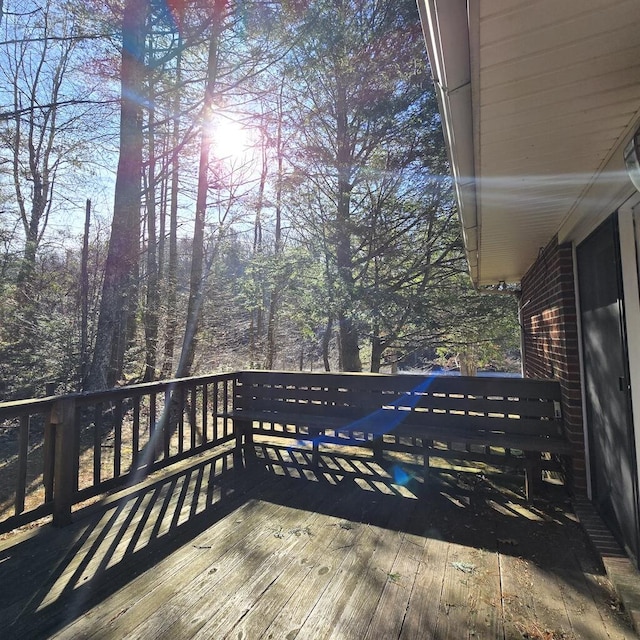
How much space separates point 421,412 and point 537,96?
259 cm

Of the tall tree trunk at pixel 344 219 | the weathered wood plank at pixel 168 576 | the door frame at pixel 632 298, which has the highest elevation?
the tall tree trunk at pixel 344 219

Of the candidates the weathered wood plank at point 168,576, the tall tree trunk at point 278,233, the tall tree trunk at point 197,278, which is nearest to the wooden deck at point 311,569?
the weathered wood plank at point 168,576

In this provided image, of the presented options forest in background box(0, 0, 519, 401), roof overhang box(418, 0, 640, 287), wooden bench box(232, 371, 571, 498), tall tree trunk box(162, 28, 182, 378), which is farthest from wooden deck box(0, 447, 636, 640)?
tall tree trunk box(162, 28, 182, 378)

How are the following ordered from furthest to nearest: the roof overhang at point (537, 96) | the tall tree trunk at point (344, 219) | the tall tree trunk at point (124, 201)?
the tall tree trunk at point (344, 219)
the tall tree trunk at point (124, 201)
the roof overhang at point (537, 96)

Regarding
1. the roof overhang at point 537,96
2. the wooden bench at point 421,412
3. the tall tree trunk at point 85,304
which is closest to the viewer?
the roof overhang at point 537,96

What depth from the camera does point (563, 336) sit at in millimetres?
2920

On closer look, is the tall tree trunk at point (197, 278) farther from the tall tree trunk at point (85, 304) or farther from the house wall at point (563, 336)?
the house wall at point (563, 336)

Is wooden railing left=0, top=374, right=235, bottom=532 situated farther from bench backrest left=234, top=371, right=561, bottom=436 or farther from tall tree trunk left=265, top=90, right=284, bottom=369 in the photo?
tall tree trunk left=265, top=90, right=284, bottom=369

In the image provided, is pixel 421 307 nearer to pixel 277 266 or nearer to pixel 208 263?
pixel 277 266

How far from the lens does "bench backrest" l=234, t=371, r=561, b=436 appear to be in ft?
9.78

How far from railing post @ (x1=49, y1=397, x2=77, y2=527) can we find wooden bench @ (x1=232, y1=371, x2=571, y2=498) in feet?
5.04

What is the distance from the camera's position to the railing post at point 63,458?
8.00 ft

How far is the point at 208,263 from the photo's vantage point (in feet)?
32.8

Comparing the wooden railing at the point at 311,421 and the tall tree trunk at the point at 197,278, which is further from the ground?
the tall tree trunk at the point at 197,278
